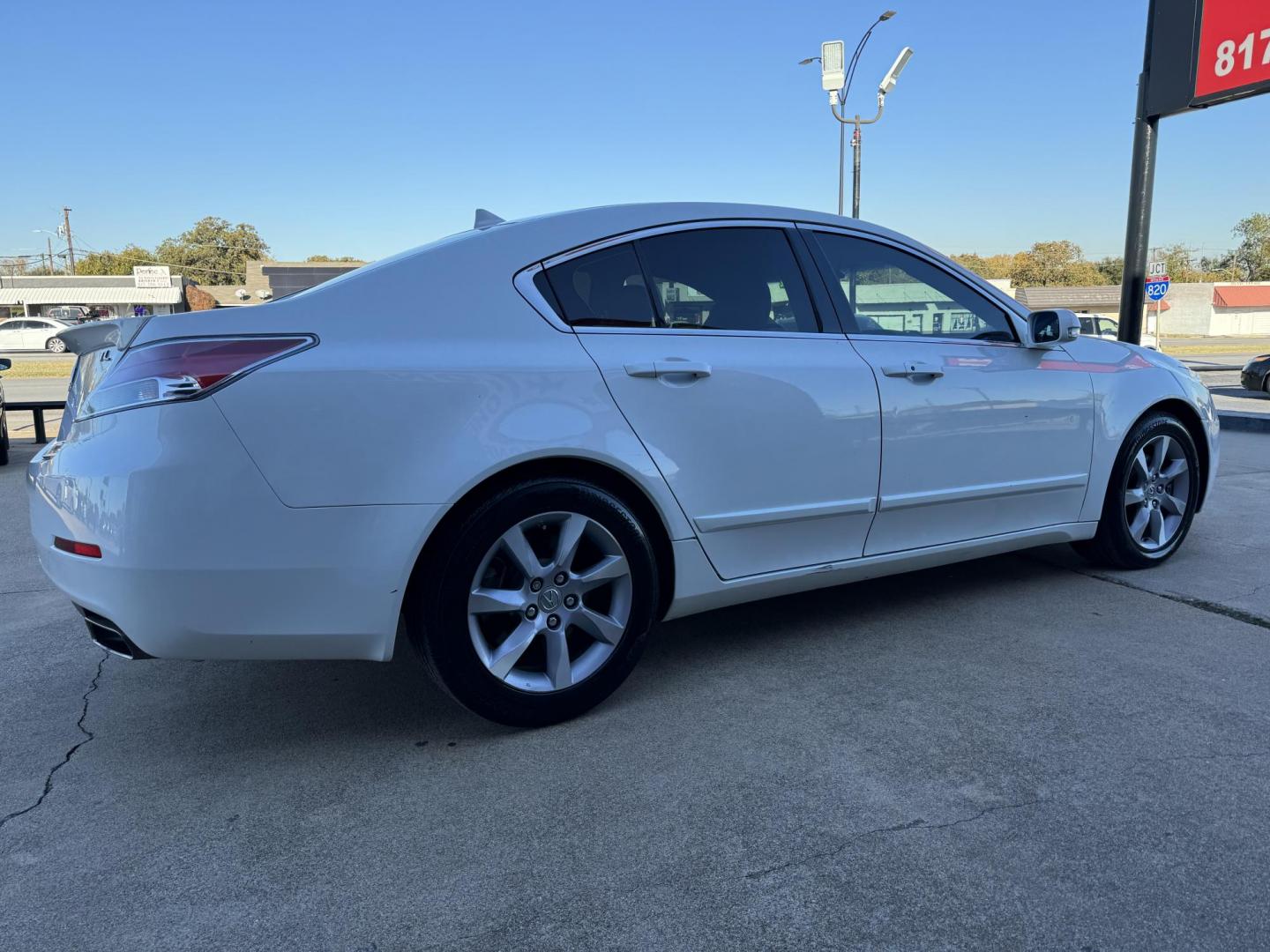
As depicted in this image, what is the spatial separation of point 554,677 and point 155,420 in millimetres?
1281

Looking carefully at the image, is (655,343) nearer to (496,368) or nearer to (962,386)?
(496,368)

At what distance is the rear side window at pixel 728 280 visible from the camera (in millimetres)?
3008

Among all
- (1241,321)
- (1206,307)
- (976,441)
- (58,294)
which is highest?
(58,294)

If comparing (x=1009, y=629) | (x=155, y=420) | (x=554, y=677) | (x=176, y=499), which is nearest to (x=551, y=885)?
(x=554, y=677)

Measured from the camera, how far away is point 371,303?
100 inches

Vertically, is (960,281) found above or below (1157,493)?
above

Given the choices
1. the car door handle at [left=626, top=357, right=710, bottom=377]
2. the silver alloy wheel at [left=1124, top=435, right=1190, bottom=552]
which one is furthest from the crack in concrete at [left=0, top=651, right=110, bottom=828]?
the silver alloy wheel at [left=1124, top=435, right=1190, bottom=552]

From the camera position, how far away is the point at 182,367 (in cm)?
234

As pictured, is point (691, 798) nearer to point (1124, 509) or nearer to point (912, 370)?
point (912, 370)

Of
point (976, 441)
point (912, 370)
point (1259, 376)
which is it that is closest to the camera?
point (912, 370)

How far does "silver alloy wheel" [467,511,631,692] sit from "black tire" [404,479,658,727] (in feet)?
0.08

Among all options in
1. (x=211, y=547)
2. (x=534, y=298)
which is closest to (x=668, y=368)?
(x=534, y=298)

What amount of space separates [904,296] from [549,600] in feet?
6.43

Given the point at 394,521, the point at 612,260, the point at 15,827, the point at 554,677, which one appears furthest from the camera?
the point at 612,260
